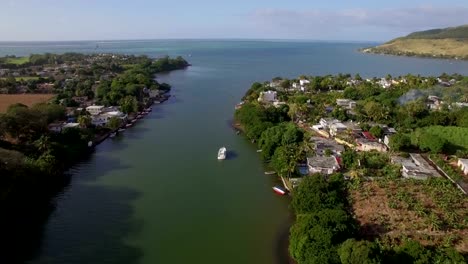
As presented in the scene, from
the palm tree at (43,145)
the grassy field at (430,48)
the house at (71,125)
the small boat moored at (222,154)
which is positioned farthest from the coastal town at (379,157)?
the grassy field at (430,48)

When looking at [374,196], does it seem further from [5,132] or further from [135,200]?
[5,132]

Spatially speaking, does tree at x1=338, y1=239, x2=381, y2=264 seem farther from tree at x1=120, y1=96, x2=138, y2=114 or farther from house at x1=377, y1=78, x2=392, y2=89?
house at x1=377, y1=78, x2=392, y2=89

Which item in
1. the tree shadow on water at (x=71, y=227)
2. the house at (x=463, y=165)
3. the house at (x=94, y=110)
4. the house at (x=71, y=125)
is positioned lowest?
the tree shadow on water at (x=71, y=227)

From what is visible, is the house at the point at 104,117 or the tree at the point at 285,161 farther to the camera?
the house at the point at 104,117

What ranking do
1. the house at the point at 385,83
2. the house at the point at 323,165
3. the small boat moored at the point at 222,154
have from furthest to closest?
the house at the point at 385,83
the small boat moored at the point at 222,154
the house at the point at 323,165

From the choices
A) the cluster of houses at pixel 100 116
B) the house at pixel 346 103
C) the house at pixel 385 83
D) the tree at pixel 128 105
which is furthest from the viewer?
the house at pixel 385 83

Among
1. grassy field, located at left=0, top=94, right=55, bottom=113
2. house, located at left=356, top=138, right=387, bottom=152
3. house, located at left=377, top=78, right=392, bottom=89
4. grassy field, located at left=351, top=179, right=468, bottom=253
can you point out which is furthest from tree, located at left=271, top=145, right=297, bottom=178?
grassy field, located at left=0, top=94, right=55, bottom=113

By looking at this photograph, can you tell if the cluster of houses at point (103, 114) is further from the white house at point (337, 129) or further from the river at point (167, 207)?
the white house at point (337, 129)
